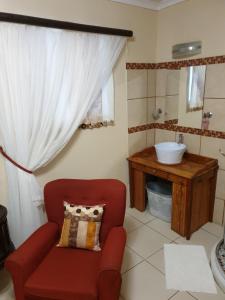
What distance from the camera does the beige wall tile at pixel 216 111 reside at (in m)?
2.29

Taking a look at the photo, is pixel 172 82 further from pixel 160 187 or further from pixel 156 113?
pixel 160 187

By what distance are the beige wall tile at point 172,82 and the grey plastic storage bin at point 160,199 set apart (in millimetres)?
1076

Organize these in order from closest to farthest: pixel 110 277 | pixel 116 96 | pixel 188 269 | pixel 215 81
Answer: pixel 110 277 < pixel 188 269 < pixel 215 81 < pixel 116 96

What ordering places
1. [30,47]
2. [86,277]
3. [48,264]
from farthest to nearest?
[30,47] < [48,264] < [86,277]

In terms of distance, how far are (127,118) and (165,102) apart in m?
0.51

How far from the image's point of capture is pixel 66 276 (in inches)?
58.7

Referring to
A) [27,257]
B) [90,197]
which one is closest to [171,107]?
[90,197]

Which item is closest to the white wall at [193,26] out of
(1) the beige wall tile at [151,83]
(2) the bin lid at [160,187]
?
(1) the beige wall tile at [151,83]

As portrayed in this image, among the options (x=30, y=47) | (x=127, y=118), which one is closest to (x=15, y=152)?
(x=30, y=47)

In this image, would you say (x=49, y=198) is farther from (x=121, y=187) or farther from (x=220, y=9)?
(x=220, y=9)

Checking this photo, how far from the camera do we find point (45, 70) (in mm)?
1950

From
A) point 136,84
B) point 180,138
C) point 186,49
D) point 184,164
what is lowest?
point 184,164

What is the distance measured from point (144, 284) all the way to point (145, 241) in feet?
1.74

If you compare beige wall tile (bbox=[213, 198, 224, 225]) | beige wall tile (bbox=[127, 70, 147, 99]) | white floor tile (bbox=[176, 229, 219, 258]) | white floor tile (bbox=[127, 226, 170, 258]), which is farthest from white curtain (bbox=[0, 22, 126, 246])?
beige wall tile (bbox=[213, 198, 224, 225])
